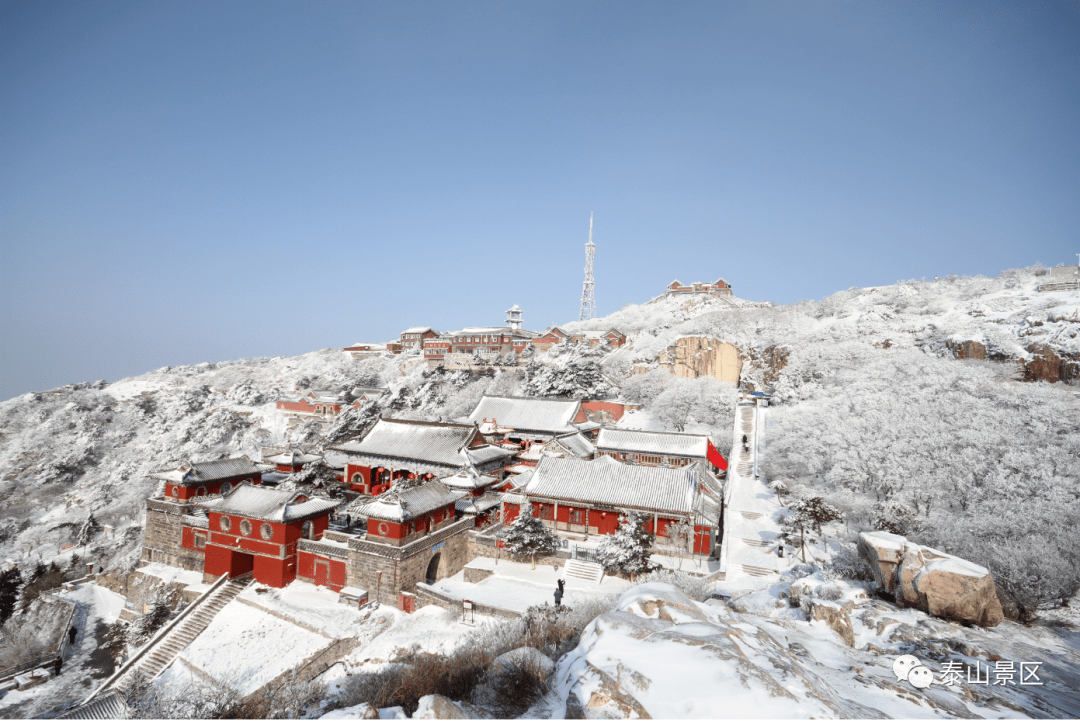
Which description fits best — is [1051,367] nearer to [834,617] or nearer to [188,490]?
[834,617]

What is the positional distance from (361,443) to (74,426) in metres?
52.6

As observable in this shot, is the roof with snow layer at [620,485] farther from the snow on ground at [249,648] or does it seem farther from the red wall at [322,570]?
the snow on ground at [249,648]

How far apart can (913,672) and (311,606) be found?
69.4ft

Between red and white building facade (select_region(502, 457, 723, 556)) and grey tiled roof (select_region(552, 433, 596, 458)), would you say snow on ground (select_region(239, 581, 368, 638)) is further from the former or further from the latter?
grey tiled roof (select_region(552, 433, 596, 458))

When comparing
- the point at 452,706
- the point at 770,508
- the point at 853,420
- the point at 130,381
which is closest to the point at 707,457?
the point at 770,508

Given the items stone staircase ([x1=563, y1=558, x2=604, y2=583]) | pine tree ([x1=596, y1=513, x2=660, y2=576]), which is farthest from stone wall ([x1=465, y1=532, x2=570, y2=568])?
pine tree ([x1=596, y1=513, x2=660, y2=576])

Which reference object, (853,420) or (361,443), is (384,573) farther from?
(853,420)

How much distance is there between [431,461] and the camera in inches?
1233

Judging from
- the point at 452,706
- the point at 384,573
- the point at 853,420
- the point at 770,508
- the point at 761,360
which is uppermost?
the point at 761,360

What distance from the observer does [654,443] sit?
103 feet

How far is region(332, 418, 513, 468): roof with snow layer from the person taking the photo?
1220 inches

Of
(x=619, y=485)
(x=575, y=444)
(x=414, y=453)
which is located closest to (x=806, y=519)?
(x=619, y=485)

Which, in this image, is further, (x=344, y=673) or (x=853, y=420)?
(x=853, y=420)

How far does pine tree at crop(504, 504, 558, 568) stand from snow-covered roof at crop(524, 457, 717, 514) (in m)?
2.48
